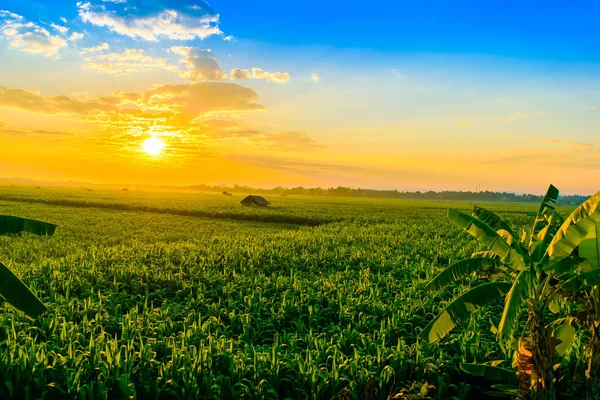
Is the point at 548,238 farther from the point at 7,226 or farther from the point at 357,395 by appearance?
the point at 7,226

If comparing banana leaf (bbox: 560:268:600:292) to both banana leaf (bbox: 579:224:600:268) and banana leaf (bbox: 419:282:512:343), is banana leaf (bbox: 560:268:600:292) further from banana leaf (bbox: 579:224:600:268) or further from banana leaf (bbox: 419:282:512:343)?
banana leaf (bbox: 419:282:512:343)

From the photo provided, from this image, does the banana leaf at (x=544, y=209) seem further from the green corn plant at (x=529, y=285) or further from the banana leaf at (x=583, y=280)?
the banana leaf at (x=583, y=280)

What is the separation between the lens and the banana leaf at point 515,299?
3.86 m

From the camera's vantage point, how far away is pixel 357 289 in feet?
31.4

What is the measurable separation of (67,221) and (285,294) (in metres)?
27.4

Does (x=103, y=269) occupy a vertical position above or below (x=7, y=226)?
below

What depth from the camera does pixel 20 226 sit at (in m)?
4.91

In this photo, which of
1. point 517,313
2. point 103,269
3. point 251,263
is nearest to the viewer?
point 517,313

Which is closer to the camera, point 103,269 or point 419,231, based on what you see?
point 103,269

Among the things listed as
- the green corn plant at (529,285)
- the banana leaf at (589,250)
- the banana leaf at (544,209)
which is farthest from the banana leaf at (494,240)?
the banana leaf at (544,209)

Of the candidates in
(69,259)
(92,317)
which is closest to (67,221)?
(69,259)

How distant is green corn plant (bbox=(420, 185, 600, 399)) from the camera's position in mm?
3951

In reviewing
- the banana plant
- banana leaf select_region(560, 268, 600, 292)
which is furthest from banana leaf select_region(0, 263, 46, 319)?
banana leaf select_region(560, 268, 600, 292)

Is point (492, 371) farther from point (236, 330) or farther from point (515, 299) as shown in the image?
point (236, 330)
